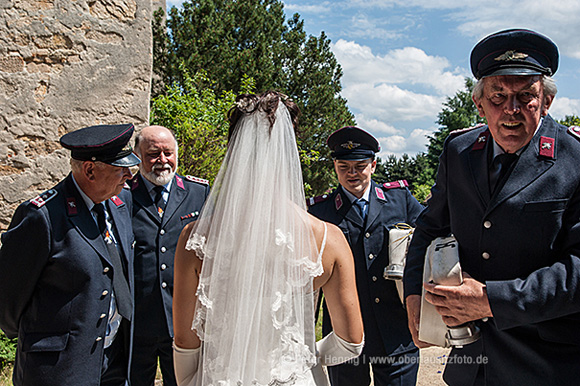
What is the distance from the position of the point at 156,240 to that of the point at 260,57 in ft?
46.7

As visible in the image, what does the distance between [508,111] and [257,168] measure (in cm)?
106

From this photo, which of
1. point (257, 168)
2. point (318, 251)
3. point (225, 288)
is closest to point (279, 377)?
point (225, 288)

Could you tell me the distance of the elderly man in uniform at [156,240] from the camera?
329cm

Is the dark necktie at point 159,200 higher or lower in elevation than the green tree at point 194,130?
lower

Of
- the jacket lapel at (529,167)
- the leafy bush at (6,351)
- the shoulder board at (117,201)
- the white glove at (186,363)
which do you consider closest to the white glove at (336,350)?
the white glove at (186,363)

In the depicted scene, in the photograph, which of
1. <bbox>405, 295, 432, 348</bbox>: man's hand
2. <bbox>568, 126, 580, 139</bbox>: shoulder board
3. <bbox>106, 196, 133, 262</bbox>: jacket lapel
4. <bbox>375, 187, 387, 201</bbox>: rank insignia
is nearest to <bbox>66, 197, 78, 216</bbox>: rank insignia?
<bbox>106, 196, 133, 262</bbox>: jacket lapel

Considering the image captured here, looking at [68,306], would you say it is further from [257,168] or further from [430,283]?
[430,283]

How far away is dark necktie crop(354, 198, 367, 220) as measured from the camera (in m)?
3.62

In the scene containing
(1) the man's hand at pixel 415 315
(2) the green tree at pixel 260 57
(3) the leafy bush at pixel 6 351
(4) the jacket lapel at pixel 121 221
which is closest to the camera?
(1) the man's hand at pixel 415 315

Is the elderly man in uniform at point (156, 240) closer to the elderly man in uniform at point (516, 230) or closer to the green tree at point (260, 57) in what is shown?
the elderly man in uniform at point (516, 230)

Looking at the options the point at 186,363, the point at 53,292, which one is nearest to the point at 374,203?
the point at 186,363

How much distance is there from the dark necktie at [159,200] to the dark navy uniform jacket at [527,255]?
2168mm

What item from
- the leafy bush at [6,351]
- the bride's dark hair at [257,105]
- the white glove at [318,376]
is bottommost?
the leafy bush at [6,351]

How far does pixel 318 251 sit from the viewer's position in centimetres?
213
